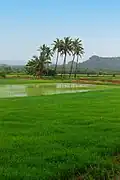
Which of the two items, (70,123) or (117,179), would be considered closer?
(117,179)

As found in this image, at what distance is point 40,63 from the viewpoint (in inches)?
3821

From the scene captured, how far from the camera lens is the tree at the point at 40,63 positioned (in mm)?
96188

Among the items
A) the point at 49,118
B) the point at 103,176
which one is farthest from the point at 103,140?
the point at 49,118

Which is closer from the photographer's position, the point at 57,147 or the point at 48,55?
the point at 57,147

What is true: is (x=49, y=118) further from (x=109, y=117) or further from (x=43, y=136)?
(x=43, y=136)

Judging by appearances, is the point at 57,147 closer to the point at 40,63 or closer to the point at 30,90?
the point at 30,90

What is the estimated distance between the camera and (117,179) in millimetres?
6973

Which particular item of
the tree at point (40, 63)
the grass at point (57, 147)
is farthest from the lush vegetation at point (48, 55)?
the grass at point (57, 147)

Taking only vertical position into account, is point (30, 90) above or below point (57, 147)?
below

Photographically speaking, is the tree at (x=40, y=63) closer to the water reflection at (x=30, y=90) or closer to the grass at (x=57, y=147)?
the water reflection at (x=30, y=90)

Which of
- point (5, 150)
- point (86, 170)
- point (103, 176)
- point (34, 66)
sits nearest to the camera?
point (103, 176)

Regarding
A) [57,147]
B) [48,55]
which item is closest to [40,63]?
[48,55]

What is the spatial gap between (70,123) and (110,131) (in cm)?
255

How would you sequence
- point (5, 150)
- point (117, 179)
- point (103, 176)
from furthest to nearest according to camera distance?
point (5, 150) → point (103, 176) → point (117, 179)
